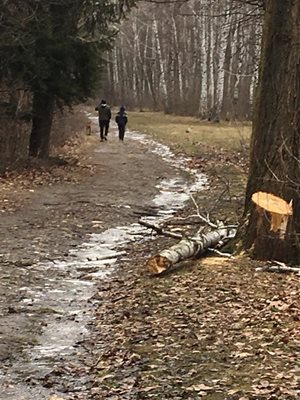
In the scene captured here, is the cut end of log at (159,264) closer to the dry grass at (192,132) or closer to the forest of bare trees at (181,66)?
the dry grass at (192,132)

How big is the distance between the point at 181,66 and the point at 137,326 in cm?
5852

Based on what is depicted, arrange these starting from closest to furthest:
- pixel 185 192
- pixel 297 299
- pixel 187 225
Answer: pixel 297 299, pixel 187 225, pixel 185 192

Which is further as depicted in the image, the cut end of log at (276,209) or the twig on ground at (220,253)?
the twig on ground at (220,253)

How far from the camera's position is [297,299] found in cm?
850

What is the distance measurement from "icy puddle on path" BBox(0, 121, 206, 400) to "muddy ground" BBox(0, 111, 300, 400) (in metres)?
0.01

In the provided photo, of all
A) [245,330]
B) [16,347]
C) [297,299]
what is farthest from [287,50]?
[16,347]

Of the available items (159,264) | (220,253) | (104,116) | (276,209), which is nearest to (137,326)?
(159,264)

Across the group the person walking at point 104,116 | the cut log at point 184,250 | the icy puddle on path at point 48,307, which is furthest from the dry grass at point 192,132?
the cut log at point 184,250

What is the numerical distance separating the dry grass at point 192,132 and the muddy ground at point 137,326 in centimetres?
1581

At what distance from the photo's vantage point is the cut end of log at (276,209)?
9.85m

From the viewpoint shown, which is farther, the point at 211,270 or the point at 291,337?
the point at 211,270

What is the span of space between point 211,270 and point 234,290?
1.03m

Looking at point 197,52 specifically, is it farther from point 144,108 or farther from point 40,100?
point 40,100

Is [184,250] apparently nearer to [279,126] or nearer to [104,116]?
[279,126]
